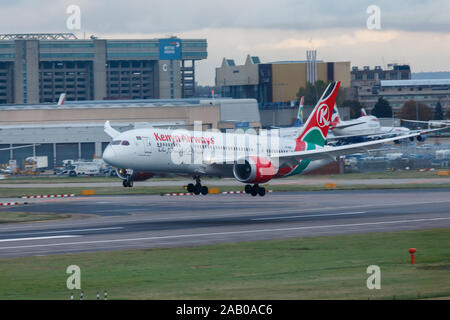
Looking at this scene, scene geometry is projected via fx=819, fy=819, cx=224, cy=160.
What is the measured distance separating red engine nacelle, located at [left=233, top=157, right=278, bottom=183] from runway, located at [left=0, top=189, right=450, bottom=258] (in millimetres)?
2385

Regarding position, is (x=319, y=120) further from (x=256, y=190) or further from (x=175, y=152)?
(x=175, y=152)

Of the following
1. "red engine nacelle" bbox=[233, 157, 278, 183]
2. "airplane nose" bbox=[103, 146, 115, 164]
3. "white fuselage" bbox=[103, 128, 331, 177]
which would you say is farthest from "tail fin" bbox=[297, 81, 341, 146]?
"airplane nose" bbox=[103, 146, 115, 164]

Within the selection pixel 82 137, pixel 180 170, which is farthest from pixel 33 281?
pixel 82 137

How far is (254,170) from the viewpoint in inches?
2549

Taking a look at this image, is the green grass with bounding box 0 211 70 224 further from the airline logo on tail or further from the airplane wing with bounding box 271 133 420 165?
the airline logo on tail

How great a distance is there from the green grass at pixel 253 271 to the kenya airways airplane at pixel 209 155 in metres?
22.0

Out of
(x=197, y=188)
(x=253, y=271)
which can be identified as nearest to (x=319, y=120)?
(x=197, y=188)

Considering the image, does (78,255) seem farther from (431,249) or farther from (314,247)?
(431,249)

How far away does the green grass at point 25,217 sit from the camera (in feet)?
188

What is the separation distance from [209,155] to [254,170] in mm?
4446

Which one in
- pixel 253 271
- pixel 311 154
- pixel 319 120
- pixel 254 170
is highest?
pixel 319 120

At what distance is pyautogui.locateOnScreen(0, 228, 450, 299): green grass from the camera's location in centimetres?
2833

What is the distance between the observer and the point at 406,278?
1226 inches

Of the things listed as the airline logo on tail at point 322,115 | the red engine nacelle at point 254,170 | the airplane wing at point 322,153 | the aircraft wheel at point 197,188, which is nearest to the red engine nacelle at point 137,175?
the aircraft wheel at point 197,188
